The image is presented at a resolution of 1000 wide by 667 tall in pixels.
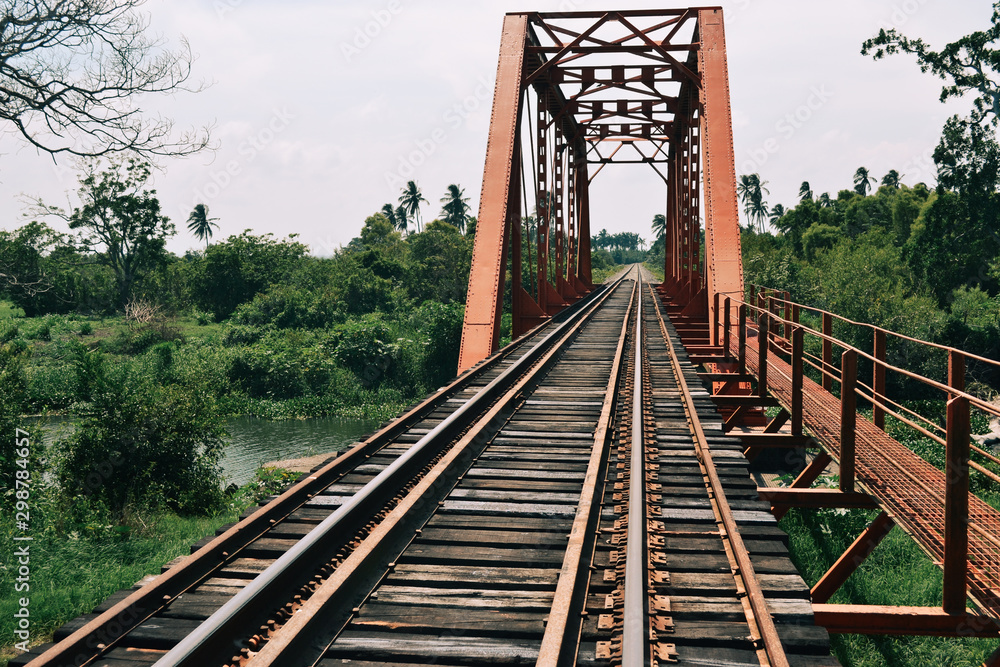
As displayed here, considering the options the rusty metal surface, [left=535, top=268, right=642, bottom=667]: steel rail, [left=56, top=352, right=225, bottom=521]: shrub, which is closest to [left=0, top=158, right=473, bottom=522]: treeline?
[left=56, top=352, right=225, bottom=521]: shrub

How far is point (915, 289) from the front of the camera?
37.9 meters

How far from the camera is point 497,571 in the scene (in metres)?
3.51

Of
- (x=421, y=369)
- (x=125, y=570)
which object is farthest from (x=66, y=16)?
(x=421, y=369)

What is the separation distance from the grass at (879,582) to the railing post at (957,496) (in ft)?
16.9

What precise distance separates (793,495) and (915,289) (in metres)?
38.3

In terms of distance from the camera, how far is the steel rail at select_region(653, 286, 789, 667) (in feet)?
8.54

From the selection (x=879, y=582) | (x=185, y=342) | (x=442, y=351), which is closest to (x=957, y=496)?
(x=879, y=582)

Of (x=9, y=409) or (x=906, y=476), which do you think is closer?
(x=906, y=476)

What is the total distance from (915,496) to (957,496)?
4.22 ft

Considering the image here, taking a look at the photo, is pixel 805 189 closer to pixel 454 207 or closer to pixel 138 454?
pixel 454 207

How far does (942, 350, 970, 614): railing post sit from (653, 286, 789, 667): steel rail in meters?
0.93

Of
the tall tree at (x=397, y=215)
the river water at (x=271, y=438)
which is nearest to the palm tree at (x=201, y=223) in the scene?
the tall tree at (x=397, y=215)

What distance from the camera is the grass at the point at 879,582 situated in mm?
7973

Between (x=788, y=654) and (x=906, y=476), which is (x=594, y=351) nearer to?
(x=906, y=476)
